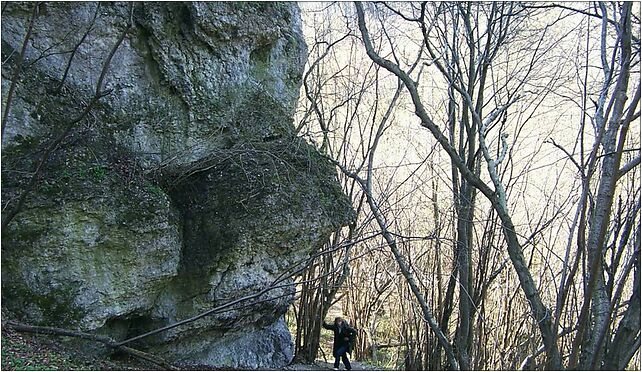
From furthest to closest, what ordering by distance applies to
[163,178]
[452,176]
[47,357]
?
1. [452,176]
2. [163,178]
3. [47,357]

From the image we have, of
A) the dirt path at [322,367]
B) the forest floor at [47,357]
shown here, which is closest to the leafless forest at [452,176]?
the dirt path at [322,367]

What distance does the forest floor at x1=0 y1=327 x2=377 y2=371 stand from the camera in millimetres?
3475

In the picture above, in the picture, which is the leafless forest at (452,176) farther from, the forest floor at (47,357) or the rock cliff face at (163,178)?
the forest floor at (47,357)

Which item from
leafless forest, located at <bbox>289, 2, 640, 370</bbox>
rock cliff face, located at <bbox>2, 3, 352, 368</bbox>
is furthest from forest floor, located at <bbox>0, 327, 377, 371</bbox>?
leafless forest, located at <bbox>289, 2, 640, 370</bbox>

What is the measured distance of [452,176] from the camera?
254 inches

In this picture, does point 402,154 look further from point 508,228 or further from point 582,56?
point 508,228

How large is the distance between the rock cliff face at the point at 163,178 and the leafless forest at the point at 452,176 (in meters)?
0.71

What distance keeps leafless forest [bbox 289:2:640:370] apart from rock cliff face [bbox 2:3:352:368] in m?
0.71

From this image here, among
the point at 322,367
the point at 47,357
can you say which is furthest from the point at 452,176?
the point at 47,357

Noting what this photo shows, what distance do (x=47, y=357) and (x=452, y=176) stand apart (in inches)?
172

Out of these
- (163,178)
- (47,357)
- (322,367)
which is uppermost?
(163,178)

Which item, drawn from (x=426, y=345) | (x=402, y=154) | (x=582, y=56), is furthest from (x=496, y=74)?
(x=426, y=345)

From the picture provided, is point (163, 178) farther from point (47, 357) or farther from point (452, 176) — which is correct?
point (452, 176)

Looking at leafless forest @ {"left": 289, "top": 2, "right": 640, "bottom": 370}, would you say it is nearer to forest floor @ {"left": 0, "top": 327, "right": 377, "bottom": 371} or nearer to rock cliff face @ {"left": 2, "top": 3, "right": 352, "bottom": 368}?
rock cliff face @ {"left": 2, "top": 3, "right": 352, "bottom": 368}
